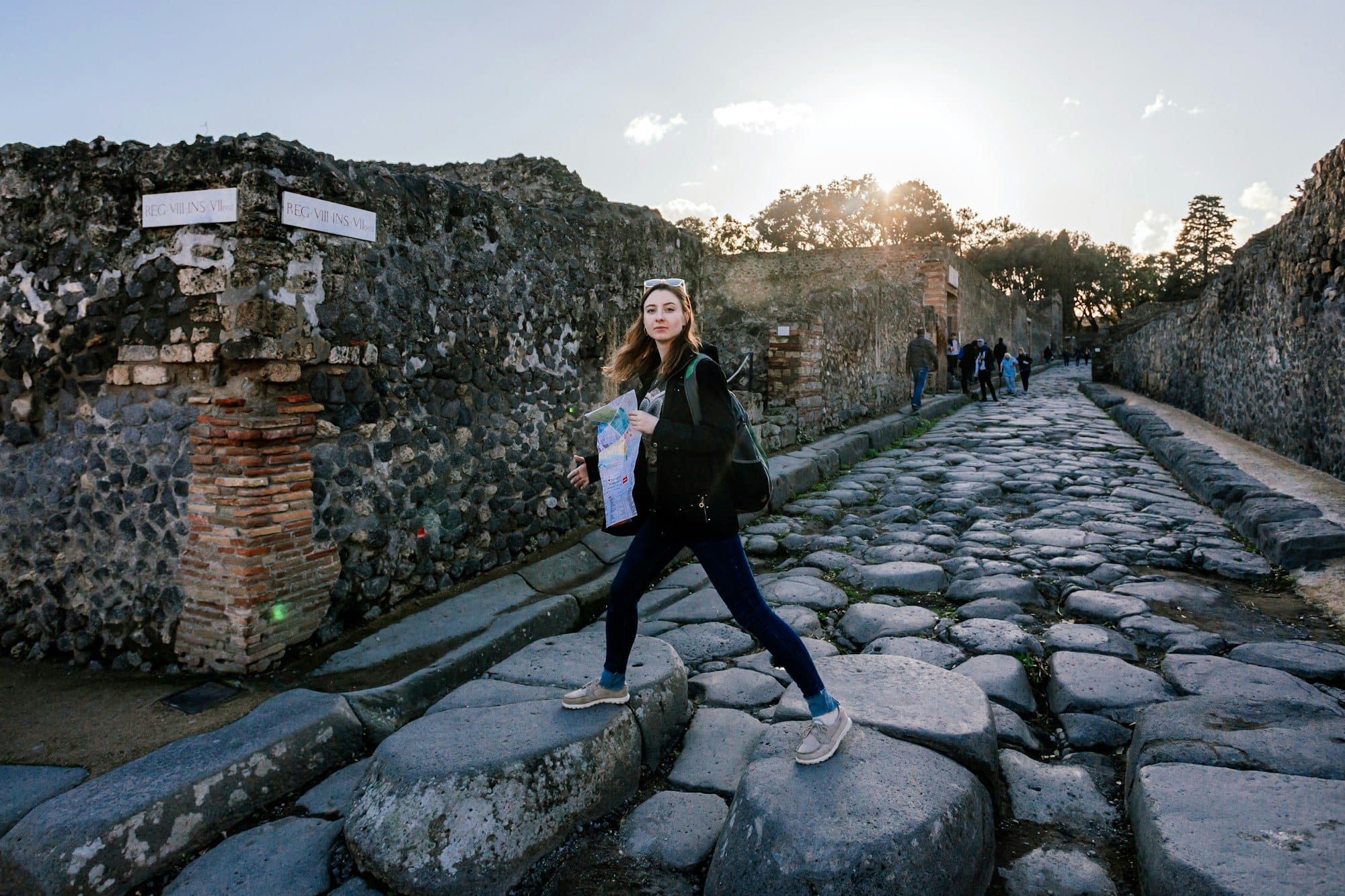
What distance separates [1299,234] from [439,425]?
8736 millimetres

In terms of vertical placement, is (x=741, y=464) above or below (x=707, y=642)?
above

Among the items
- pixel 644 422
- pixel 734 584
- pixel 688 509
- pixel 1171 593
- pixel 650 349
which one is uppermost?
pixel 650 349

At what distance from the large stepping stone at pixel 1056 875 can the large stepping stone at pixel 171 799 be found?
2.27 metres

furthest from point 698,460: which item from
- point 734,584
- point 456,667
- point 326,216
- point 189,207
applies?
point 189,207

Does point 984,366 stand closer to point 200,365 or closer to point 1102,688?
point 1102,688

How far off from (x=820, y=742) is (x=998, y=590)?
7.60 feet

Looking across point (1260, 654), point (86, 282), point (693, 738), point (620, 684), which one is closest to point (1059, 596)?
point (1260, 654)

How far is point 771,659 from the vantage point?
3.51m

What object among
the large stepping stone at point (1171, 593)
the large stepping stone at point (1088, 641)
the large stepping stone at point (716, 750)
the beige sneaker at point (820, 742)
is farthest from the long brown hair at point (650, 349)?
the large stepping stone at point (1171, 593)

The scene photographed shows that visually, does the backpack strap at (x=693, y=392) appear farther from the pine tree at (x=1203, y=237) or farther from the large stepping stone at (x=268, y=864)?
the pine tree at (x=1203, y=237)

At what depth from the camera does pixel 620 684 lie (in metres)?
2.62

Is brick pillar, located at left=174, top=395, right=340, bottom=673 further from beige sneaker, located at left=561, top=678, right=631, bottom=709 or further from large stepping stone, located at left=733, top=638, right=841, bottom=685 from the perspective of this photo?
large stepping stone, located at left=733, top=638, right=841, bottom=685

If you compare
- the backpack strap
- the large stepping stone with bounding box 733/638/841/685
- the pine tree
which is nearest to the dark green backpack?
the backpack strap

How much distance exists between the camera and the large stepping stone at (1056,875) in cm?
193
